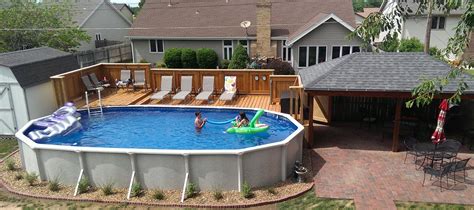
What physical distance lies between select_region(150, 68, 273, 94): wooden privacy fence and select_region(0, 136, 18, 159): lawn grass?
7.09 metres

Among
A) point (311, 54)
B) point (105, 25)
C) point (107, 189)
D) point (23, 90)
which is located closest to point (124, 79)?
point (23, 90)

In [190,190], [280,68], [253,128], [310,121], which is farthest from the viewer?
[280,68]

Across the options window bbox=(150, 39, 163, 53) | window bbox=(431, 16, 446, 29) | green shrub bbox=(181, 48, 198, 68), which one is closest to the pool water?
green shrub bbox=(181, 48, 198, 68)

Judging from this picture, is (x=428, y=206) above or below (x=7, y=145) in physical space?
below

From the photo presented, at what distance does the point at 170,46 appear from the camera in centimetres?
2852

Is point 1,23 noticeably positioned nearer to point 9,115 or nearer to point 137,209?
point 9,115

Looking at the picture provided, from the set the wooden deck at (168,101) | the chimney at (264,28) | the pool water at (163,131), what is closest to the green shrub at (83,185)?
the pool water at (163,131)

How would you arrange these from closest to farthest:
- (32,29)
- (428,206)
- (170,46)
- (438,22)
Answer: (428,206)
(32,29)
(170,46)
(438,22)

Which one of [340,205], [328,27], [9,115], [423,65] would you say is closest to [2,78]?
[9,115]

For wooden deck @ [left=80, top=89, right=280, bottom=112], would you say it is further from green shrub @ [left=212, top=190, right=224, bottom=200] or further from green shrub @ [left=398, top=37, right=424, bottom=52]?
green shrub @ [left=398, top=37, right=424, bottom=52]

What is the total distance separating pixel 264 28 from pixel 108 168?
58.1 feet

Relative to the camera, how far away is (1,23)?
2402 centimetres

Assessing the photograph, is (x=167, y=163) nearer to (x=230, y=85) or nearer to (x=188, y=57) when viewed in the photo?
(x=230, y=85)

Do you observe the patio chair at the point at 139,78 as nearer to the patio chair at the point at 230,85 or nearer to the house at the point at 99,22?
the patio chair at the point at 230,85
